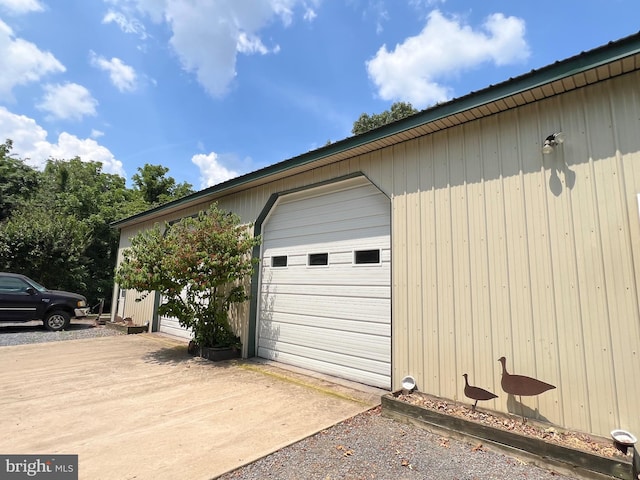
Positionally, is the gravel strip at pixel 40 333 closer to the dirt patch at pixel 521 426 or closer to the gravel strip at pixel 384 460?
the gravel strip at pixel 384 460

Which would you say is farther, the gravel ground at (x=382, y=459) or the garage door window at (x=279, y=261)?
the garage door window at (x=279, y=261)

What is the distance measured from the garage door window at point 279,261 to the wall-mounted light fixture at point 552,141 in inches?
171

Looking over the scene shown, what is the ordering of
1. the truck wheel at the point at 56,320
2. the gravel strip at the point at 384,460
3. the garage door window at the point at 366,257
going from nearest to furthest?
the gravel strip at the point at 384,460 → the garage door window at the point at 366,257 → the truck wheel at the point at 56,320

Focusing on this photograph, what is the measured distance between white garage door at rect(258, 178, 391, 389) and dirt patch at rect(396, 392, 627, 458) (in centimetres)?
89

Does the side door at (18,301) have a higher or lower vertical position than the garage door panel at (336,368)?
higher

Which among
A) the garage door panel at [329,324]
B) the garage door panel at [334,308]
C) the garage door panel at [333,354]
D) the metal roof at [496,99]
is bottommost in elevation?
the garage door panel at [333,354]

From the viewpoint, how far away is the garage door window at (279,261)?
6.04 meters

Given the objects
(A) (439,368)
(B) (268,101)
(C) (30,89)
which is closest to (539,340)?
(A) (439,368)

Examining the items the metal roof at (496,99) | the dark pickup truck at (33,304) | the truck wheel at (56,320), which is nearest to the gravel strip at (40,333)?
the truck wheel at (56,320)

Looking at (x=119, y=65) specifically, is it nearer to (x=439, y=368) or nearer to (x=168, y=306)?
(x=168, y=306)

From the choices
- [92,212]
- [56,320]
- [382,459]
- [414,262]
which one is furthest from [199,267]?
[92,212]

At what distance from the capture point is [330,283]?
5.21m

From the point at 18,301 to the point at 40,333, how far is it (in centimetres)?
103

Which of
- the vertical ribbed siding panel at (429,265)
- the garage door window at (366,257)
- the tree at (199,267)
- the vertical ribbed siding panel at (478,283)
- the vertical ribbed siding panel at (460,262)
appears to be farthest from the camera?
the tree at (199,267)
